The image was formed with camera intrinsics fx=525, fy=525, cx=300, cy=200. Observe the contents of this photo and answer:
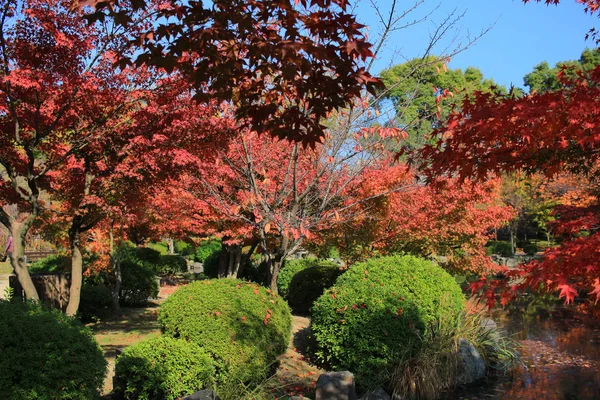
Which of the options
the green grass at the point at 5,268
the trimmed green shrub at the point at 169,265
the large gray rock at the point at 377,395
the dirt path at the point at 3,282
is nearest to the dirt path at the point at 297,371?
the large gray rock at the point at 377,395

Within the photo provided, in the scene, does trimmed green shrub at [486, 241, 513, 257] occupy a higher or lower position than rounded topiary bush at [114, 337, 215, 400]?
higher

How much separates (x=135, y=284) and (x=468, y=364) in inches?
302

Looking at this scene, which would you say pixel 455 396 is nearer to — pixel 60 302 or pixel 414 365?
pixel 414 365

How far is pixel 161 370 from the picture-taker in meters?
5.31

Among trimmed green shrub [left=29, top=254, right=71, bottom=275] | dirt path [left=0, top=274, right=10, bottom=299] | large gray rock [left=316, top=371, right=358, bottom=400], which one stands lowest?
large gray rock [left=316, top=371, right=358, bottom=400]

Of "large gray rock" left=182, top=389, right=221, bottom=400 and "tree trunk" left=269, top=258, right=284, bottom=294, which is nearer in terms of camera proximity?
"large gray rock" left=182, top=389, right=221, bottom=400

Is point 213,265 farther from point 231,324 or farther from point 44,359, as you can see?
point 44,359

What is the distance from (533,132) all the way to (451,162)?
60 cm

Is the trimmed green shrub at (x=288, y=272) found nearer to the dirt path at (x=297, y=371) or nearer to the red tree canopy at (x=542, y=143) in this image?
the dirt path at (x=297, y=371)

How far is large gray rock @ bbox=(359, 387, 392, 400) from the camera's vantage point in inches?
243

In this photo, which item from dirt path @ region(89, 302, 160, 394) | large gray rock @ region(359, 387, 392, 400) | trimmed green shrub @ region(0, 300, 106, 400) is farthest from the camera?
dirt path @ region(89, 302, 160, 394)

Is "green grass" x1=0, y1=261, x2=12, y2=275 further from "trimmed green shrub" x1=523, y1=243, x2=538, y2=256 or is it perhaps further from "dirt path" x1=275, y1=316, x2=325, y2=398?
"trimmed green shrub" x1=523, y1=243, x2=538, y2=256

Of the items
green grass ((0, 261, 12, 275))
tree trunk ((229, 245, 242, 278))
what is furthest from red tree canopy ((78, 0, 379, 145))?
green grass ((0, 261, 12, 275))

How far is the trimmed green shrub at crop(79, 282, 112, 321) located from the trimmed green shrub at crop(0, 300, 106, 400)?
6030 millimetres
